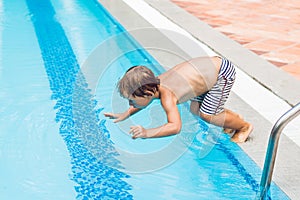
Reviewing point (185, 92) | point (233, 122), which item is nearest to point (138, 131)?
point (185, 92)

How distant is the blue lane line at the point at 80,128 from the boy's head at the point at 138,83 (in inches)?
27.1

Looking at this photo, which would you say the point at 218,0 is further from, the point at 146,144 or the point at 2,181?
the point at 2,181

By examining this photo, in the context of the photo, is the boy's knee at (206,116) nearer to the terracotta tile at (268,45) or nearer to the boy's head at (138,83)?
the boy's head at (138,83)

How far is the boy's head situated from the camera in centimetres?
279

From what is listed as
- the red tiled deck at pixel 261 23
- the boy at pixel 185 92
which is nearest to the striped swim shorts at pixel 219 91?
the boy at pixel 185 92

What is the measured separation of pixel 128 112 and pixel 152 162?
0.50 meters

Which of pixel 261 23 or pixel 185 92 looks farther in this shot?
pixel 261 23

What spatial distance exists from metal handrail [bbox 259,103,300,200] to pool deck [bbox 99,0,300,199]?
23cm

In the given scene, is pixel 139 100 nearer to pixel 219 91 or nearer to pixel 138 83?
pixel 138 83

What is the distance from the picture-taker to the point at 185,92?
123 inches

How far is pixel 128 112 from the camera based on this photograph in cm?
314

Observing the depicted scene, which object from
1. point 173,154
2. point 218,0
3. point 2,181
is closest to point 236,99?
point 173,154

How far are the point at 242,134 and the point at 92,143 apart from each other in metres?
1.07

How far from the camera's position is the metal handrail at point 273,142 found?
2.29 metres
